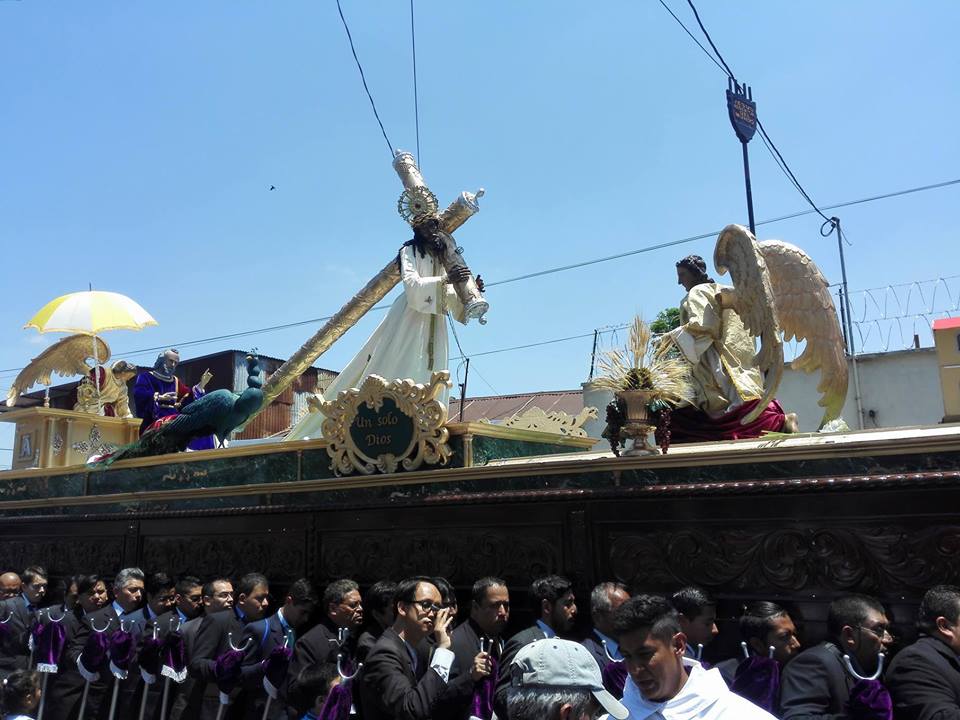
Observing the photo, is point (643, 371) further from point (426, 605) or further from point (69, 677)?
point (69, 677)

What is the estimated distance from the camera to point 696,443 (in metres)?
5.70

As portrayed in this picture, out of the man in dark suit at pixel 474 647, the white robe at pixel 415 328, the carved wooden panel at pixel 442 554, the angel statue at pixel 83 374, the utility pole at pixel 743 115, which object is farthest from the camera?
the utility pole at pixel 743 115

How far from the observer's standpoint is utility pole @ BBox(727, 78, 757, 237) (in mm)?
16859

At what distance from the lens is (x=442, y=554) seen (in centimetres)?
601

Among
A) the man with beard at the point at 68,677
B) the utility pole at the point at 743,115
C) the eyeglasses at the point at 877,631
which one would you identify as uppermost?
the utility pole at the point at 743,115

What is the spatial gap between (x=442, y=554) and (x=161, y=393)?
15.1ft

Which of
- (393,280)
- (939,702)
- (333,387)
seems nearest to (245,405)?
(333,387)

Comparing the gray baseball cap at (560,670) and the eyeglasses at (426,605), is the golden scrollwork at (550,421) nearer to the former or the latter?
the eyeglasses at (426,605)

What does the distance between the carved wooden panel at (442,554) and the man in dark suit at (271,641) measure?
518 millimetres

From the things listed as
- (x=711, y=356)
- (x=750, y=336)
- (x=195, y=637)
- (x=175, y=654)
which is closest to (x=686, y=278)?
(x=711, y=356)

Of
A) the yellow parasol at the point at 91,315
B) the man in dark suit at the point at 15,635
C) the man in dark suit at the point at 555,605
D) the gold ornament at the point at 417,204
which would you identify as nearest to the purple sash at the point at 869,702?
the man in dark suit at the point at 555,605

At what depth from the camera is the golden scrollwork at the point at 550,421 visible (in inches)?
272

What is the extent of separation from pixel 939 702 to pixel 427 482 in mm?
3651

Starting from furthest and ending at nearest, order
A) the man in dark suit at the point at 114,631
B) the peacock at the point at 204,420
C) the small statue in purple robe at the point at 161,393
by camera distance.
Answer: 1. the small statue in purple robe at the point at 161,393
2. the peacock at the point at 204,420
3. the man in dark suit at the point at 114,631
